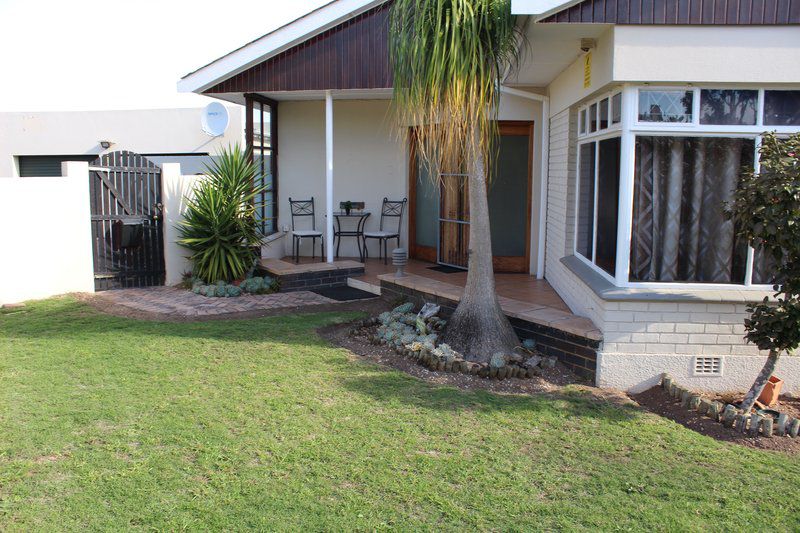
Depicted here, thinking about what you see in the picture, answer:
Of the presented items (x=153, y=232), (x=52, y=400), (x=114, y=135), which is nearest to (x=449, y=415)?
(x=52, y=400)

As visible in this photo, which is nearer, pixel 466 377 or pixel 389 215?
pixel 466 377

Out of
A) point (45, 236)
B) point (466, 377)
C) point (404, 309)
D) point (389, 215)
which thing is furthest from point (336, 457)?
point (389, 215)

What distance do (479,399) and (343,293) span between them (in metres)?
4.66

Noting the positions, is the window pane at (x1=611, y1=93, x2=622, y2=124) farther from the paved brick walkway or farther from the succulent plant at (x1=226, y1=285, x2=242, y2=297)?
the succulent plant at (x1=226, y1=285, x2=242, y2=297)

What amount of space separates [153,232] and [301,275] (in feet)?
7.97

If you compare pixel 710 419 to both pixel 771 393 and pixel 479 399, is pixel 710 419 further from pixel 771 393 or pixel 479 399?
pixel 479 399

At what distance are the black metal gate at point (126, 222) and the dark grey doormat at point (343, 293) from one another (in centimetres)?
266

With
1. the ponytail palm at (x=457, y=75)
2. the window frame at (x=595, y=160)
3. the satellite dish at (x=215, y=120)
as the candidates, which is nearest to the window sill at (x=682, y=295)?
the window frame at (x=595, y=160)

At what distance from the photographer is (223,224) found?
32.6 feet

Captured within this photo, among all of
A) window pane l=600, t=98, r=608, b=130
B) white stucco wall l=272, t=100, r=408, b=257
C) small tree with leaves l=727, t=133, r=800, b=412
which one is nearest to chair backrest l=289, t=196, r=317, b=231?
white stucco wall l=272, t=100, r=408, b=257

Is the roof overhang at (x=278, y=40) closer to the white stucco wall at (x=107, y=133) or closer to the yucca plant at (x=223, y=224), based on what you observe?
the yucca plant at (x=223, y=224)

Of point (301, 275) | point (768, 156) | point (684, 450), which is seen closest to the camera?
point (684, 450)

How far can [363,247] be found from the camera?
38.7 feet

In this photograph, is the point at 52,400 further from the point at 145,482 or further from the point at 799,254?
the point at 799,254
